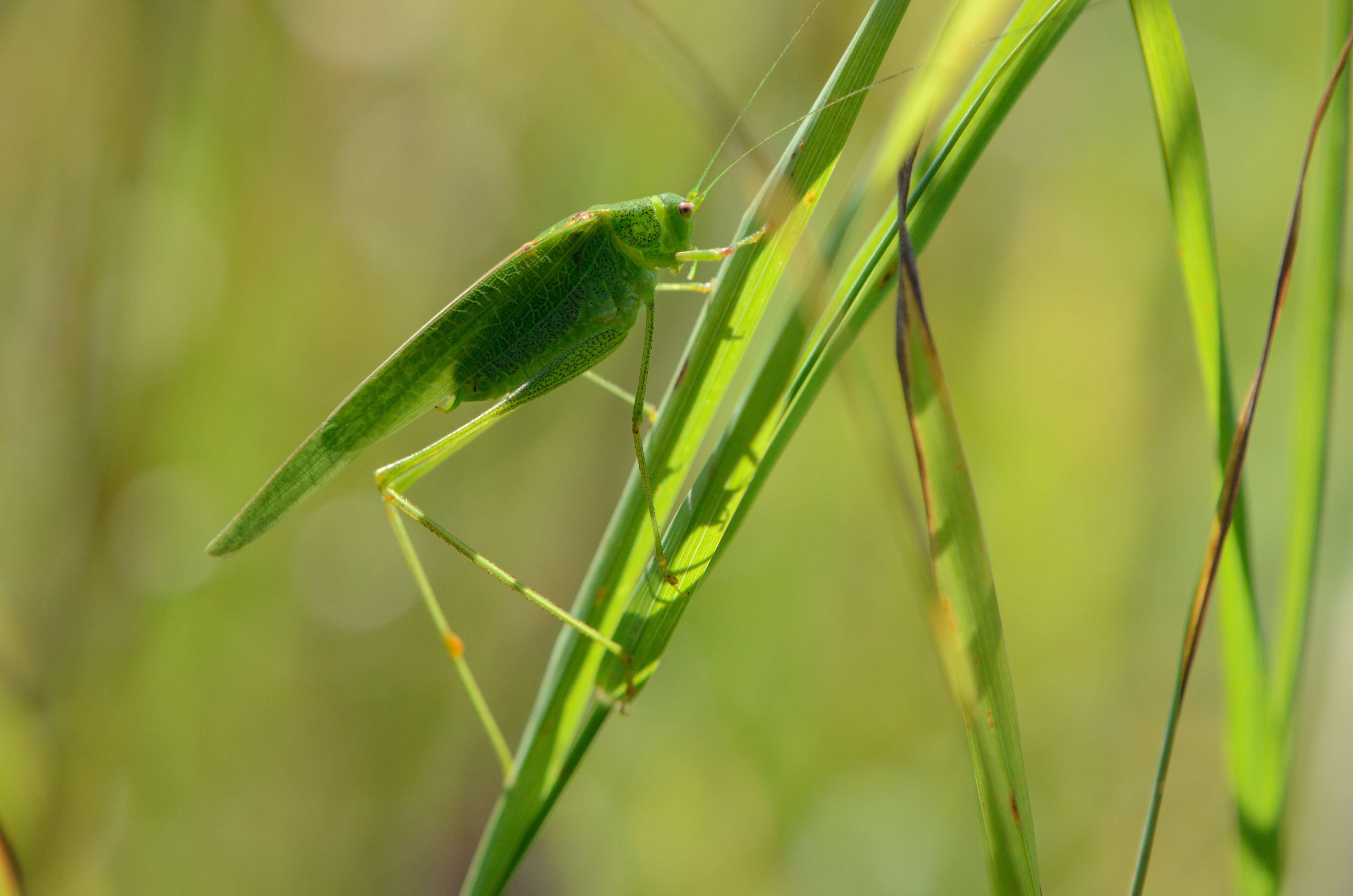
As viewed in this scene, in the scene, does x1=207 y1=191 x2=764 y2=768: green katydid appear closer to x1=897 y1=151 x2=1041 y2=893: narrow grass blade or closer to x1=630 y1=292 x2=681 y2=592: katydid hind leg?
x1=630 y1=292 x2=681 y2=592: katydid hind leg

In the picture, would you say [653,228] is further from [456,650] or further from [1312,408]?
[1312,408]

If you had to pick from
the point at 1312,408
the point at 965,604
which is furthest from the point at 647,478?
the point at 1312,408

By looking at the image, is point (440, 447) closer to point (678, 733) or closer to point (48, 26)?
point (678, 733)

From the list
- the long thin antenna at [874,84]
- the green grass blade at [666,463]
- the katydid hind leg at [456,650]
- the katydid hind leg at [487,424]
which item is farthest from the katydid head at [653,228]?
the katydid hind leg at [456,650]

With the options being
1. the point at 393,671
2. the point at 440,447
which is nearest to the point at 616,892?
the point at 393,671

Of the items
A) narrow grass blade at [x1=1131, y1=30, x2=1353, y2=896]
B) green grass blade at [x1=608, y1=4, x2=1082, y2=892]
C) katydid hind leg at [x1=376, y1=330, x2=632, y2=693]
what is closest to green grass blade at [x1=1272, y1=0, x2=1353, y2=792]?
narrow grass blade at [x1=1131, y1=30, x2=1353, y2=896]
